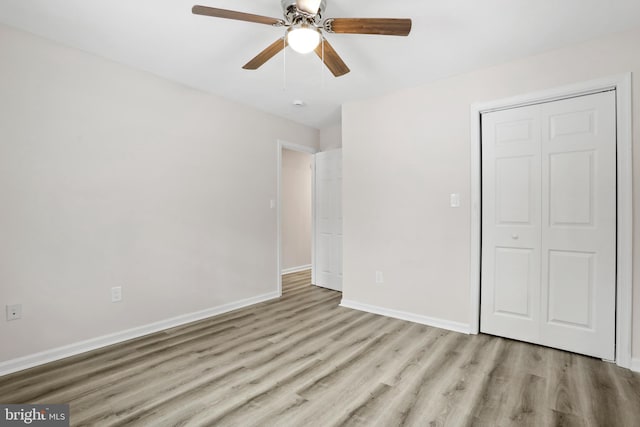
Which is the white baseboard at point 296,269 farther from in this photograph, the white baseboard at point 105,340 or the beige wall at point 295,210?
the white baseboard at point 105,340

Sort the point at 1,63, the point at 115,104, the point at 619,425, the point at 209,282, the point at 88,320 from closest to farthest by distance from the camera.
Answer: the point at 619,425 < the point at 1,63 < the point at 88,320 < the point at 115,104 < the point at 209,282

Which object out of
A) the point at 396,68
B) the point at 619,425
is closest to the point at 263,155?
the point at 396,68

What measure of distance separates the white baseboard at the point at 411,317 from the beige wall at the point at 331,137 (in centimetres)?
232

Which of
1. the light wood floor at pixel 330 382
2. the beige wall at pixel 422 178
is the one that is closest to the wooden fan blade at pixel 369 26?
the beige wall at pixel 422 178

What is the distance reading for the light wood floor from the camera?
1729mm

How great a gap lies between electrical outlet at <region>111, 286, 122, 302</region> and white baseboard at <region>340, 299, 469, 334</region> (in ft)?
7.54

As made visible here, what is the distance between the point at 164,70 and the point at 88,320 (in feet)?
7.45

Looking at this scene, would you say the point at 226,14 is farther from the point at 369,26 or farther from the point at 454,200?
the point at 454,200

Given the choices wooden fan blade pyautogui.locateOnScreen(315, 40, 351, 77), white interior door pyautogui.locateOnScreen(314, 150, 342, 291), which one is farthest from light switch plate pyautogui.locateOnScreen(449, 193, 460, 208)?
white interior door pyautogui.locateOnScreen(314, 150, 342, 291)

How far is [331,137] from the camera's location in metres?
4.80

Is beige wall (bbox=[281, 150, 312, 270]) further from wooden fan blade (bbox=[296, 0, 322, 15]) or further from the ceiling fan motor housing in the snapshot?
wooden fan blade (bbox=[296, 0, 322, 15])

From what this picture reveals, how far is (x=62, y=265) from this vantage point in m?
2.43

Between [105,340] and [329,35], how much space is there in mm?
3058

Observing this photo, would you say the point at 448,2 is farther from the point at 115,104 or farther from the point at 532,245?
the point at 115,104
